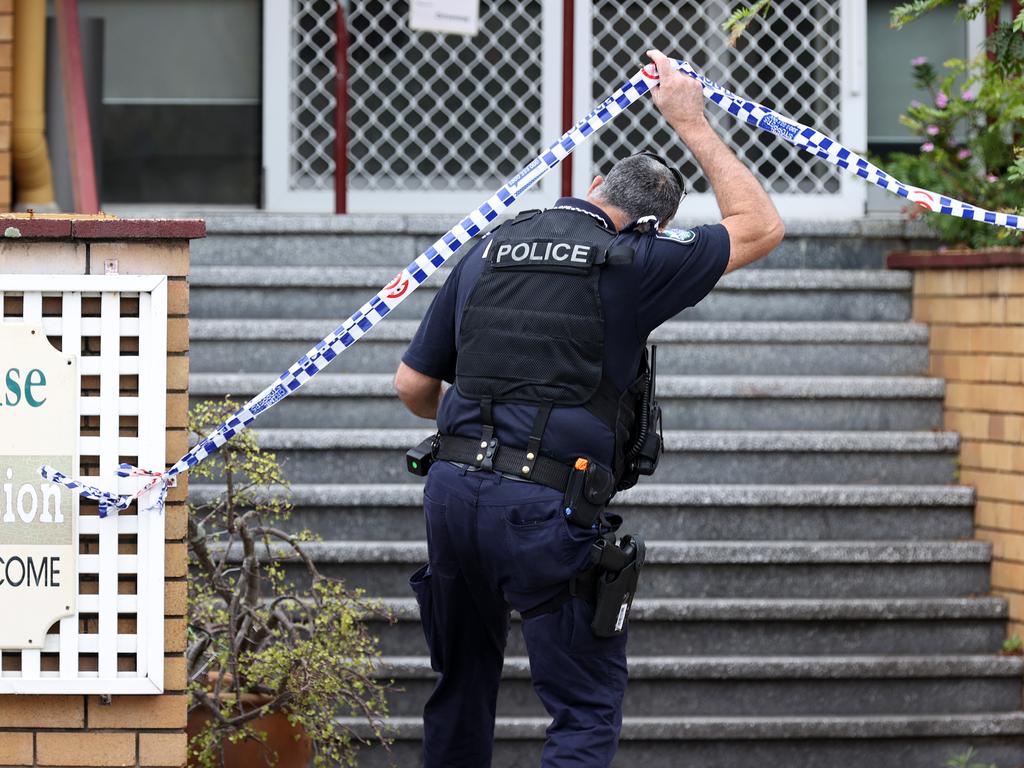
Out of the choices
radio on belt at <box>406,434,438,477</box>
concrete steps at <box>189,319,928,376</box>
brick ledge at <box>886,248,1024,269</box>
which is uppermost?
brick ledge at <box>886,248,1024,269</box>

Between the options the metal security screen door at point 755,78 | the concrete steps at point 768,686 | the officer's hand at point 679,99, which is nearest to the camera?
the officer's hand at point 679,99

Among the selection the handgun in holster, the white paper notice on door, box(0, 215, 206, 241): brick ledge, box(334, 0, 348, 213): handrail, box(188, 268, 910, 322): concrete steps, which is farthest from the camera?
the white paper notice on door

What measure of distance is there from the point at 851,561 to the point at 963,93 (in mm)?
2297

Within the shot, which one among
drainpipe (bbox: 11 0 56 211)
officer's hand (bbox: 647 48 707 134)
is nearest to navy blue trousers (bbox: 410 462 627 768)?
officer's hand (bbox: 647 48 707 134)

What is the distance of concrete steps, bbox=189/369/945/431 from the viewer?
6.00m

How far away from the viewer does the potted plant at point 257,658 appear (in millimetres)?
4289

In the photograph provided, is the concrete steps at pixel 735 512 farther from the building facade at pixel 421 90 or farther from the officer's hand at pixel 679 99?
the building facade at pixel 421 90

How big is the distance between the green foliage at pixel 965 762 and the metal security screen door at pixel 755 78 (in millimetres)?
3432

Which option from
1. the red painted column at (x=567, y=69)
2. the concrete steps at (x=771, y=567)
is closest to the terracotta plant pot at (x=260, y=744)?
the concrete steps at (x=771, y=567)

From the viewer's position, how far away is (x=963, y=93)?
666 centimetres

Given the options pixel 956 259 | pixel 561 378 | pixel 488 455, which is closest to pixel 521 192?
pixel 561 378

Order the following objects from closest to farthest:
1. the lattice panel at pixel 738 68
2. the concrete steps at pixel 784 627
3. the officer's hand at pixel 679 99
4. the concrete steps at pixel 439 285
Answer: the officer's hand at pixel 679 99 < the concrete steps at pixel 784 627 < the concrete steps at pixel 439 285 < the lattice panel at pixel 738 68

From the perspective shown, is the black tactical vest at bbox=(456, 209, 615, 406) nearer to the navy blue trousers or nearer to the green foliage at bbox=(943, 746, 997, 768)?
the navy blue trousers

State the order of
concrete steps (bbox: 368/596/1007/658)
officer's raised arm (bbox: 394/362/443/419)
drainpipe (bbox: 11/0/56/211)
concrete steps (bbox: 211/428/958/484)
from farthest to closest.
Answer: drainpipe (bbox: 11/0/56/211)
concrete steps (bbox: 211/428/958/484)
concrete steps (bbox: 368/596/1007/658)
officer's raised arm (bbox: 394/362/443/419)
